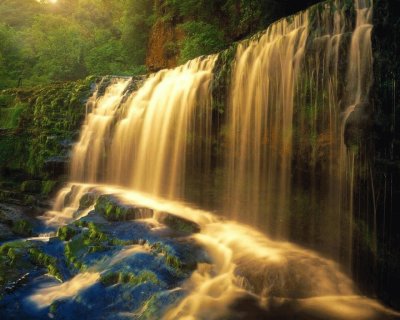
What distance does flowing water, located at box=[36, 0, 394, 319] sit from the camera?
509 cm

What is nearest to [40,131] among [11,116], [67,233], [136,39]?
[11,116]

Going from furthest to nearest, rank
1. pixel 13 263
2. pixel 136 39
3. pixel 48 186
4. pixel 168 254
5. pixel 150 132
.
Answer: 1. pixel 136 39
2. pixel 48 186
3. pixel 150 132
4. pixel 13 263
5. pixel 168 254

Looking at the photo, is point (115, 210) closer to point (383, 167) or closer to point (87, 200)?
point (87, 200)

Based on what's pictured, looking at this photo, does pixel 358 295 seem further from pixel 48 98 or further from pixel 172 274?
pixel 48 98

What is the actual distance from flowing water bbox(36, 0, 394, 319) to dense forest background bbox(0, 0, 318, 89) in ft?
13.1

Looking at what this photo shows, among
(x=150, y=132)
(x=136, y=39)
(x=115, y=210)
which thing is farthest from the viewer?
(x=136, y=39)

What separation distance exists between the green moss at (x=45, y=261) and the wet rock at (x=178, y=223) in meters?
2.16

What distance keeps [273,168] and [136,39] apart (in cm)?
1703

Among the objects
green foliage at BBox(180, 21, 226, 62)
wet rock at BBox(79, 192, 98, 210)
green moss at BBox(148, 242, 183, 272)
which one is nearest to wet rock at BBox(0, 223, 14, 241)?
wet rock at BBox(79, 192, 98, 210)

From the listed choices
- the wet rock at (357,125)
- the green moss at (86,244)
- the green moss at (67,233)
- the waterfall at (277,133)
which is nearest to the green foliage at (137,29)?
the waterfall at (277,133)

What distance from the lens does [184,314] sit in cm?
446

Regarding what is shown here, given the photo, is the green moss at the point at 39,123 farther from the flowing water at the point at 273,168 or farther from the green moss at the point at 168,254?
the green moss at the point at 168,254

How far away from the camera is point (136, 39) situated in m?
21.3

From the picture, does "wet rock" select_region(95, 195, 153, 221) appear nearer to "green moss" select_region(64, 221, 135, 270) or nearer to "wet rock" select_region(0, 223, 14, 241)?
"green moss" select_region(64, 221, 135, 270)
